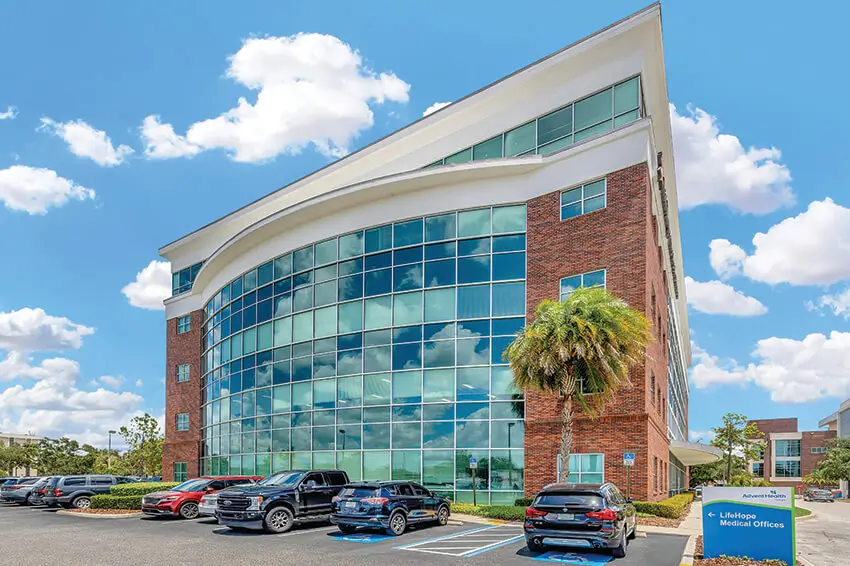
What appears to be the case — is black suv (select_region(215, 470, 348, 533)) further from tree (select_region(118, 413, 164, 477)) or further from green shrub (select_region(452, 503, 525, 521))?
tree (select_region(118, 413, 164, 477))

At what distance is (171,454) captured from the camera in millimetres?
48469

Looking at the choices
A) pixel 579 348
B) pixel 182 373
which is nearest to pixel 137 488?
pixel 182 373

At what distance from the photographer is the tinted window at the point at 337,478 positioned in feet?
74.2

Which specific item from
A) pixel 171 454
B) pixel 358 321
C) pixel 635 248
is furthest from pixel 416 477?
pixel 171 454

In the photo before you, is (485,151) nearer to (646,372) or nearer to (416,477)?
(646,372)

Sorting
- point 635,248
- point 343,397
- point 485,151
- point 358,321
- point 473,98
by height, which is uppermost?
point 473,98

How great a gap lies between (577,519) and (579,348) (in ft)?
27.8

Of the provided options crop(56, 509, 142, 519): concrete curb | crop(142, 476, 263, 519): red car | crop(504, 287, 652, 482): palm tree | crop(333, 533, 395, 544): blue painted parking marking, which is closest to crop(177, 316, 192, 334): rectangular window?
crop(56, 509, 142, 519): concrete curb

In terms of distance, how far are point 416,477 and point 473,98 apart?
55.4 ft

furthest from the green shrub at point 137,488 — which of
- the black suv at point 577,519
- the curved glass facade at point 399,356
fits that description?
the black suv at point 577,519

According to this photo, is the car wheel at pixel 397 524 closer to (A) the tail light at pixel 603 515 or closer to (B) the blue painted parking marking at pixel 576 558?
(B) the blue painted parking marking at pixel 576 558

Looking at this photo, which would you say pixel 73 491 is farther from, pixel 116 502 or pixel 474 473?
pixel 474 473

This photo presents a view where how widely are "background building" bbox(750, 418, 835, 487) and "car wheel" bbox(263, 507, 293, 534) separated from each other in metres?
112

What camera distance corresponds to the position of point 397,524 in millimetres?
19609
